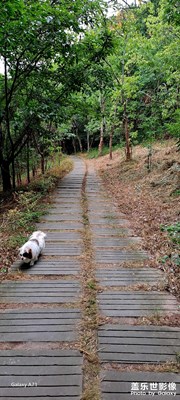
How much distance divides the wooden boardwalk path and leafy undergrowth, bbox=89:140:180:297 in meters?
0.24

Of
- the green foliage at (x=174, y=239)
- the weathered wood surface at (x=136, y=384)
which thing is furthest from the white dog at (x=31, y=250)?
the weathered wood surface at (x=136, y=384)

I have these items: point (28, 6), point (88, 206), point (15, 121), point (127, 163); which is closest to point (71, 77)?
point (15, 121)

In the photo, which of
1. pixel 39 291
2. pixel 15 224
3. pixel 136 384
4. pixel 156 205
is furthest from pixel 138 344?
pixel 156 205

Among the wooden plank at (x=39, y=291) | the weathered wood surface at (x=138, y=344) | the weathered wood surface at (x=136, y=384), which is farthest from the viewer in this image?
the wooden plank at (x=39, y=291)

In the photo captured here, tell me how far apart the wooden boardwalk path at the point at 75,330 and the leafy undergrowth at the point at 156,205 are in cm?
24

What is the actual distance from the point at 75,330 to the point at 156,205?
508cm

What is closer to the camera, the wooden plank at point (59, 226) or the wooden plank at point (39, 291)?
the wooden plank at point (39, 291)

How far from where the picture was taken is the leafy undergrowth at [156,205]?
4.65m

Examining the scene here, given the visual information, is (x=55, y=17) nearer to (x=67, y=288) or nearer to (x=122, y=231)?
(x=122, y=231)

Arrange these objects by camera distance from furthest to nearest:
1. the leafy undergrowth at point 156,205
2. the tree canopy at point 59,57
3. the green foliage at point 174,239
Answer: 1. the tree canopy at point 59,57
2. the leafy undergrowth at point 156,205
3. the green foliage at point 174,239

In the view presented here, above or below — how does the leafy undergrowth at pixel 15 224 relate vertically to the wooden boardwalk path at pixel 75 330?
above

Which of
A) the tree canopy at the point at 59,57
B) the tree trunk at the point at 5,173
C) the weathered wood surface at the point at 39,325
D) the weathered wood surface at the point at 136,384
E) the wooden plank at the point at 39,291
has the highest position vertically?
the tree canopy at the point at 59,57

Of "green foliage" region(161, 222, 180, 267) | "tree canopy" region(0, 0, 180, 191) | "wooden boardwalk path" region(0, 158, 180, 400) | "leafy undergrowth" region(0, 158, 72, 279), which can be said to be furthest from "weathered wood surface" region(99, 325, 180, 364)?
"tree canopy" region(0, 0, 180, 191)

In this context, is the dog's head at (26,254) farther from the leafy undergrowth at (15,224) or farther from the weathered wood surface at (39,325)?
the weathered wood surface at (39,325)
